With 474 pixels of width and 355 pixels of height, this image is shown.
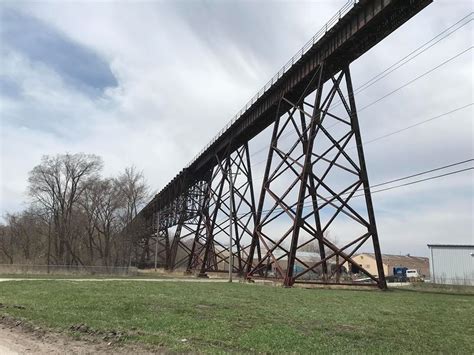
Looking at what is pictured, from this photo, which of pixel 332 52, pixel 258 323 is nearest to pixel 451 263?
pixel 332 52

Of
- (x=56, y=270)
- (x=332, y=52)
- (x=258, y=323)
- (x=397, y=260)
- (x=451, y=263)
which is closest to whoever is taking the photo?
(x=258, y=323)

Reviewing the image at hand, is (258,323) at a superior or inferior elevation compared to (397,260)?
inferior

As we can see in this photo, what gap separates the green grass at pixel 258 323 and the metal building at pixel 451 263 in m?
40.5

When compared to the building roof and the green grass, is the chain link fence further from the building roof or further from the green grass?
the building roof

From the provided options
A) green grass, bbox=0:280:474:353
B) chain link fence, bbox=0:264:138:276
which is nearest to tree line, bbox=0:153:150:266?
chain link fence, bbox=0:264:138:276

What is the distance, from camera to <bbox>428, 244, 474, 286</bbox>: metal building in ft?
169

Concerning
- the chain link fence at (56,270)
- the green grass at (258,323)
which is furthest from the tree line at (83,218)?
the green grass at (258,323)

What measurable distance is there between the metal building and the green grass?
133 feet

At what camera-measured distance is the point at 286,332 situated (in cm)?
901

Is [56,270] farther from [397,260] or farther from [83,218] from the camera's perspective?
[397,260]

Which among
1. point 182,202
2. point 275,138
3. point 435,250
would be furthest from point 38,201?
point 435,250

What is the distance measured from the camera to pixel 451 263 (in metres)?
52.9

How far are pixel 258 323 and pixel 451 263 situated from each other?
50.0m

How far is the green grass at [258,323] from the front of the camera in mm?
8023
